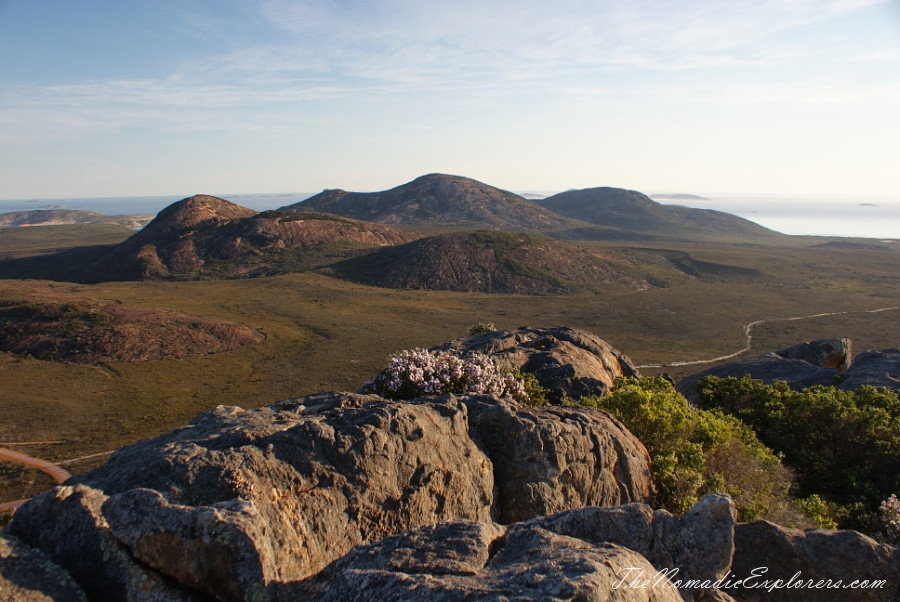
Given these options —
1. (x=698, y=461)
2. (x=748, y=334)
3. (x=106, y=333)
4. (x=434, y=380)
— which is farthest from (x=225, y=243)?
(x=698, y=461)

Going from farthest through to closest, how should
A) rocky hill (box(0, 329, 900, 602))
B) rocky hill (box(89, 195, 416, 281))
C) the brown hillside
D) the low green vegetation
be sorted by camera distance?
rocky hill (box(89, 195, 416, 281))
the brown hillside
the low green vegetation
rocky hill (box(0, 329, 900, 602))

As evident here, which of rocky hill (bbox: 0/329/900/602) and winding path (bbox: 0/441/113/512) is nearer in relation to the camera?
rocky hill (bbox: 0/329/900/602)

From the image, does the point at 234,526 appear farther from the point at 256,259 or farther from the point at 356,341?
the point at 256,259

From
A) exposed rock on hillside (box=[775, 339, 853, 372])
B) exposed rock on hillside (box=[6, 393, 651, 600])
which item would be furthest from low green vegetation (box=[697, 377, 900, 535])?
exposed rock on hillside (box=[775, 339, 853, 372])

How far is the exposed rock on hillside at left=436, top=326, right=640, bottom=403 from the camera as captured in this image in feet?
48.4

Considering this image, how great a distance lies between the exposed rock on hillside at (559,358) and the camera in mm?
14758

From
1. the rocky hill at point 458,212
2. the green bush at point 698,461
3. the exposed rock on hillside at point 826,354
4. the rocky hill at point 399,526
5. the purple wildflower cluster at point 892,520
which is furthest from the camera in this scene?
the rocky hill at point 458,212

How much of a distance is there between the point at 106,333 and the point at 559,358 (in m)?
40.3

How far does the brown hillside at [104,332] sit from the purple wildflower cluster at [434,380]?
37751mm

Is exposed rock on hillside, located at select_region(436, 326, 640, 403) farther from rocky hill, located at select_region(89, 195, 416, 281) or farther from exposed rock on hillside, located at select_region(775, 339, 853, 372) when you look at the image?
rocky hill, located at select_region(89, 195, 416, 281)

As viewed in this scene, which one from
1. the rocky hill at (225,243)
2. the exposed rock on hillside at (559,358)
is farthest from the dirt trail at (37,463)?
the rocky hill at (225,243)

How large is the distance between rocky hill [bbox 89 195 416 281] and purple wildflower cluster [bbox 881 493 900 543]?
3565 inches

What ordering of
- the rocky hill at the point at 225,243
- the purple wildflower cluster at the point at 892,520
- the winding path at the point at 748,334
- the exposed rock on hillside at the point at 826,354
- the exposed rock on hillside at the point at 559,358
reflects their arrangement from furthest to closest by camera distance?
the rocky hill at the point at 225,243 < the winding path at the point at 748,334 < the exposed rock on hillside at the point at 826,354 < the exposed rock on hillside at the point at 559,358 < the purple wildflower cluster at the point at 892,520

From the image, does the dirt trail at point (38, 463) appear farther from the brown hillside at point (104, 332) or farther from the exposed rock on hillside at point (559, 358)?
the brown hillside at point (104, 332)
